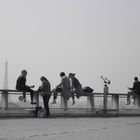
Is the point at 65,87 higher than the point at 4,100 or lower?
higher

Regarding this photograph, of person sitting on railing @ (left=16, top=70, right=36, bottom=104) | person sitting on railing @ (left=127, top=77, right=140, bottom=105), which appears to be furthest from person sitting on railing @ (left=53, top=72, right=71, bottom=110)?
person sitting on railing @ (left=127, top=77, right=140, bottom=105)

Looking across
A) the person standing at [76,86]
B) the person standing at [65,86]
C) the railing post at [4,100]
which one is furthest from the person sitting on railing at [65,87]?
the railing post at [4,100]

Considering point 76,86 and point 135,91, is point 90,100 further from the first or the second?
point 135,91

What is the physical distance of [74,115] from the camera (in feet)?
81.9

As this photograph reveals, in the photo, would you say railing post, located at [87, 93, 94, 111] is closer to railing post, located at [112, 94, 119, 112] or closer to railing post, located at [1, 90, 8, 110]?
railing post, located at [112, 94, 119, 112]

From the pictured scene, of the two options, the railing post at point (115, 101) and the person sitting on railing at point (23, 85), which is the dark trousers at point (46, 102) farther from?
the railing post at point (115, 101)

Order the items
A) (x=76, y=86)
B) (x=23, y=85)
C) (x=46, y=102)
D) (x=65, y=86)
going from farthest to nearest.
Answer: (x=76, y=86), (x=65, y=86), (x=46, y=102), (x=23, y=85)

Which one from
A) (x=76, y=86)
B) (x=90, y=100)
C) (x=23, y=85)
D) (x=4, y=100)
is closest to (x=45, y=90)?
(x=23, y=85)

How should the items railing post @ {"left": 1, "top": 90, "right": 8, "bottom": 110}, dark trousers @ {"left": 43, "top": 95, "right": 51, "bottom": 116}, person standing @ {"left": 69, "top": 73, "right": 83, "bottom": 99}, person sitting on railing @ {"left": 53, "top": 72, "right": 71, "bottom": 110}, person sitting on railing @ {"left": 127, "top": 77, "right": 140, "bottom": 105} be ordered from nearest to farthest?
dark trousers @ {"left": 43, "top": 95, "right": 51, "bottom": 116}, railing post @ {"left": 1, "top": 90, "right": 8, "bottom": 110}, person sitting on railing @ {"left": 53, "top": 72, "right": 71, "bottom": 110}, person standing @ {"left": 69, "top": 73, "right": 83, "bottom": 99}, person sitting on railing @ {"left": 127, "top": 77, "right": 140, "bottom": 105}

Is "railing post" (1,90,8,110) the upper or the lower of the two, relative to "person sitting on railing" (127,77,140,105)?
lower

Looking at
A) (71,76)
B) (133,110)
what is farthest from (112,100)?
(71,76)
